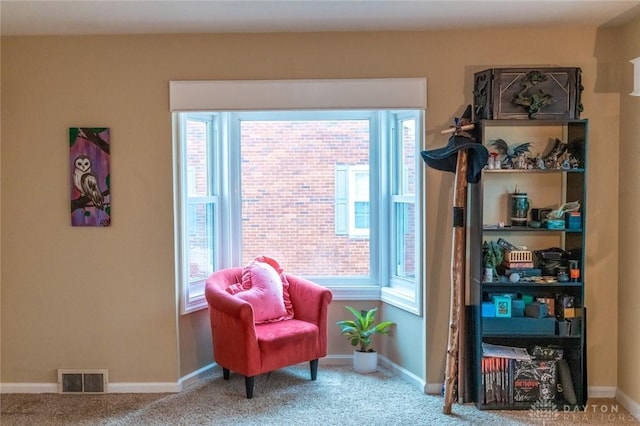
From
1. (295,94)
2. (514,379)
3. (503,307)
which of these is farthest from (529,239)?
(295,94)

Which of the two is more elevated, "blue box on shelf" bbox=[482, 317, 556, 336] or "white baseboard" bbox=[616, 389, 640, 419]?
"blue box on shelf" bbox=[482, 317, 556, 336]

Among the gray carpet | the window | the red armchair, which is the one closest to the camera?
the gray carpet

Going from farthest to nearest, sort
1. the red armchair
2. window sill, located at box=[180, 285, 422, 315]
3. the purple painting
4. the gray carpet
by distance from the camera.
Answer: window sill, located at box=[180, 285, 422, 315]
the purple painting
the red armchair
the gray carpet

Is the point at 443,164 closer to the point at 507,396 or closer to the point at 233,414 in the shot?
the point at 507,396

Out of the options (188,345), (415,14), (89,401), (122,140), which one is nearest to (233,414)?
(188,345)

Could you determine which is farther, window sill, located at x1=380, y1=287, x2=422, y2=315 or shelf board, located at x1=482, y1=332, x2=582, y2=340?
window sill, located at x1=380, y1=287, x2=422, y2=315

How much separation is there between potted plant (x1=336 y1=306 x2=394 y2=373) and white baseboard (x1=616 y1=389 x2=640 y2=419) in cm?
154

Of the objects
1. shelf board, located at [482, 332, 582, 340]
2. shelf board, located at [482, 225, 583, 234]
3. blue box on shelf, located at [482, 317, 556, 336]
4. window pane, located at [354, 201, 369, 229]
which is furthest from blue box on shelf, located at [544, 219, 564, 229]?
window pane, located at [354, 201, 369, 229]

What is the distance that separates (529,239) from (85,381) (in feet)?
10.2

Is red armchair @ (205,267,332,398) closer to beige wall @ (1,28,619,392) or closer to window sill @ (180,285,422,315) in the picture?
window sill @ (180,285,422,315)

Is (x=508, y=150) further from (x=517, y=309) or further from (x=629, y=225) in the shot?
(x=517, y=309)

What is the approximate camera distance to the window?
4285 mm

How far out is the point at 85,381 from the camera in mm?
3783

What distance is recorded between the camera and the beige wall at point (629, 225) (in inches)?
133
